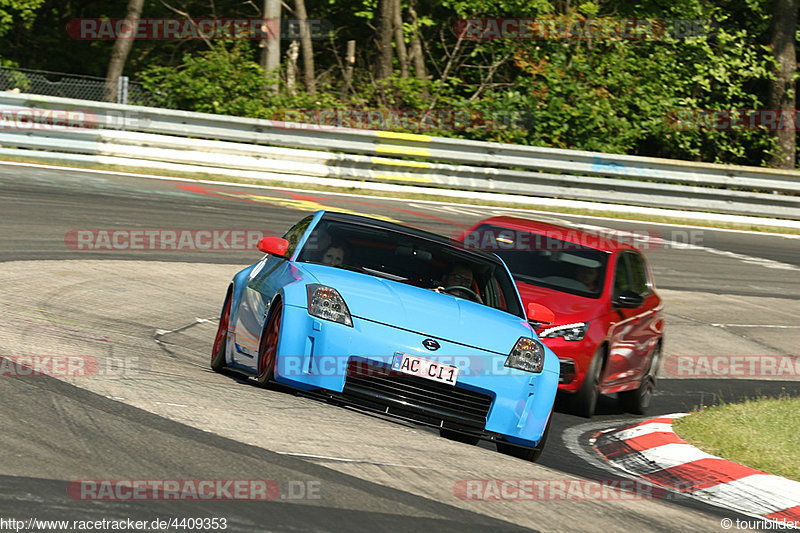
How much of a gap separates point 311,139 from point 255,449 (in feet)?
52.7

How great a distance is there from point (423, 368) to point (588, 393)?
118 inches

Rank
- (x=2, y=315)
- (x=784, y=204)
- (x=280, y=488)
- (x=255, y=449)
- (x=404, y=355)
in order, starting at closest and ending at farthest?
(x=280, y=488) → (x=255, y=449) → (x=404, y=355) → (x=2, y=315) → (x=784, y=204)

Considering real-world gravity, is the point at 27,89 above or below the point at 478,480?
above

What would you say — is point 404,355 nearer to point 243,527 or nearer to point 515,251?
point 243,527

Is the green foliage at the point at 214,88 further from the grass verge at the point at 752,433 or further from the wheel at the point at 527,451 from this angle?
the wheel at the point at 527,451

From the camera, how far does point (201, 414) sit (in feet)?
20.4

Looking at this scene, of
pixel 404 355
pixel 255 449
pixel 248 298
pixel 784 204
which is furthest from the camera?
pixel 784 204

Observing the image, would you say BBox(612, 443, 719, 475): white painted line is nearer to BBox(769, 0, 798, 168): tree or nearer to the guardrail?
the guardrail

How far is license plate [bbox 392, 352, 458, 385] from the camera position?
22.7 ft

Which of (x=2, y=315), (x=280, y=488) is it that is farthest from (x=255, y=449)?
(x=2, y=315)

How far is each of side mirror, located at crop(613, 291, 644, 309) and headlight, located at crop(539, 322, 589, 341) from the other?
678 millimetres

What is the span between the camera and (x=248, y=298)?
810cm

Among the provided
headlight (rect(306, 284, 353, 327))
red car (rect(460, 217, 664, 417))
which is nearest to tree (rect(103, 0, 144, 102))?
red car (rect(460, 217, 664, 417))

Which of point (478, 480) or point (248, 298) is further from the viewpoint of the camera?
point (248, 298)
